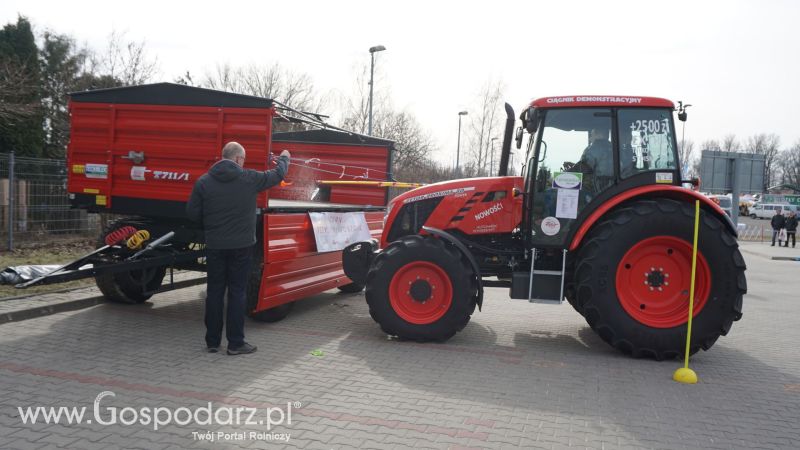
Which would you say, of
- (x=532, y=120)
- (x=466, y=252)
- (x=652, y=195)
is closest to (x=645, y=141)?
(x=652, y=195)

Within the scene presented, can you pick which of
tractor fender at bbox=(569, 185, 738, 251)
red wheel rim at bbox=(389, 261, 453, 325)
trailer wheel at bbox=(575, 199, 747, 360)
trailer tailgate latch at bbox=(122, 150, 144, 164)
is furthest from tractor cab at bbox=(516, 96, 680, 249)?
trailer tailgate latch at bbox=(122, 150, 144, 164)

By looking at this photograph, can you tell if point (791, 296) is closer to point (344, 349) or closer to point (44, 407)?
point (344, 349)

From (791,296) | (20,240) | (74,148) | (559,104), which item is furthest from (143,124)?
(791,296)

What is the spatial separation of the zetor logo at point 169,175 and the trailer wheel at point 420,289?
7.63ft

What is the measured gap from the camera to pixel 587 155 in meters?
6.17

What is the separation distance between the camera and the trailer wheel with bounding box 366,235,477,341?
615 cm

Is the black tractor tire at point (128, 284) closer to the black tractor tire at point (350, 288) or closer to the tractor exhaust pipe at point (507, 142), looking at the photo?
the black tractor tire at point (350, 288)

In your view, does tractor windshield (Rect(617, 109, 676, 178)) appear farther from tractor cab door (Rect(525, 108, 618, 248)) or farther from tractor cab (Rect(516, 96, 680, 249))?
tractor cab door (Rect(525, 108, 618, 248))

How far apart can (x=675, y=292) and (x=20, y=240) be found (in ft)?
35.3

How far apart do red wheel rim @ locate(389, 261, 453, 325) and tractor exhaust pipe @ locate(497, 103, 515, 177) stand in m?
1.58

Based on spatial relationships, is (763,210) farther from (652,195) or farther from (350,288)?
A: (652,195)

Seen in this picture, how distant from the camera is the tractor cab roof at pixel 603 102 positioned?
20.0ft

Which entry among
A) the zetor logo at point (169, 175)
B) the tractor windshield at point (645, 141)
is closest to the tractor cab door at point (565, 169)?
the tractor windshield at point (645, 141)

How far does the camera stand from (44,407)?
418 cm
